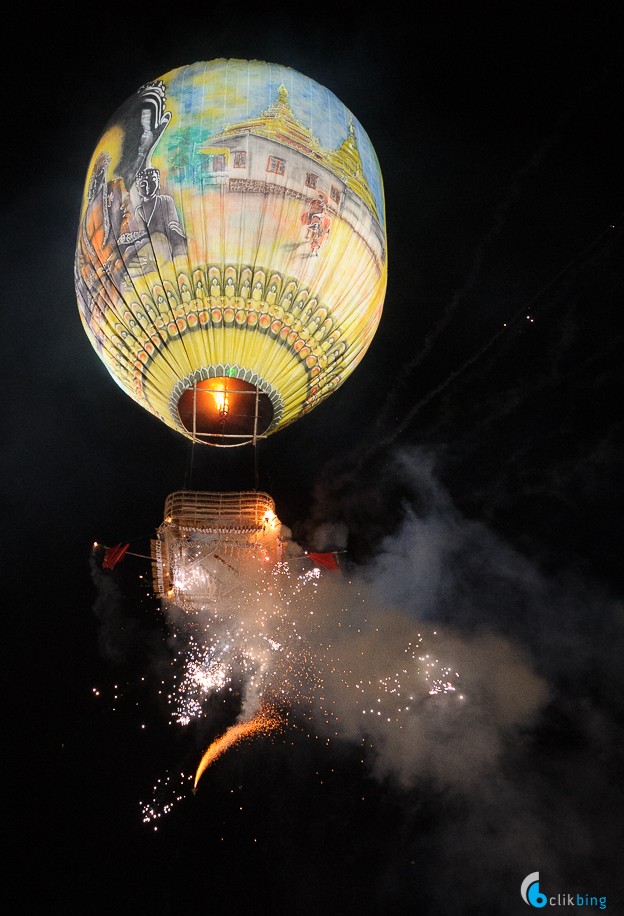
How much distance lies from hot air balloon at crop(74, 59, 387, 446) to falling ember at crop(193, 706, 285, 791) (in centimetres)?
455

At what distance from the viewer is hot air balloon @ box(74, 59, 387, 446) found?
285 inches

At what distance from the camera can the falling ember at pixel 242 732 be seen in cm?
1058

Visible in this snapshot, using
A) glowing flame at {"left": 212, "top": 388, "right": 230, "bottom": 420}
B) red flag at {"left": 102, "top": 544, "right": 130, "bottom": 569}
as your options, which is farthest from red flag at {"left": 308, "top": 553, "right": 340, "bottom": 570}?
red flag at {"left": 102, "top": 544, "right": 130, "bottom": 569}

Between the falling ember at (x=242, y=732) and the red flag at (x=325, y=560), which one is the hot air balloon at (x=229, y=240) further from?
the falling ember at (x=242, y=732)

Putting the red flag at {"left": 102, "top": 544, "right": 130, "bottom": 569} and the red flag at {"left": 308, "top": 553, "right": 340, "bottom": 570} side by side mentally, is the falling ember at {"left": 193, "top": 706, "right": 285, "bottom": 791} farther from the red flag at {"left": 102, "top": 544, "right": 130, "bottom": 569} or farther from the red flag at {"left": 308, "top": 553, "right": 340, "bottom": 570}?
the red flag at {"left": 102, "top": 544, "right": 130, "bottom": 569}

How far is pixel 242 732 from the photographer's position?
10656mm

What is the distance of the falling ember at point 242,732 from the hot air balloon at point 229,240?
4.55 meters

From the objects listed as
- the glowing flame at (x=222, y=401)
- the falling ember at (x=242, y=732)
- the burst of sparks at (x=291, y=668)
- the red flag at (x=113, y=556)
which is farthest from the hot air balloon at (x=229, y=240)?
the falling ember at (x=242, y=732)

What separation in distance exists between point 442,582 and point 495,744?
7.05 ft

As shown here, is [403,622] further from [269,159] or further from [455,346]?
[269,159]

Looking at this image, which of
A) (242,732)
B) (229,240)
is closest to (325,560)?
(242,732)

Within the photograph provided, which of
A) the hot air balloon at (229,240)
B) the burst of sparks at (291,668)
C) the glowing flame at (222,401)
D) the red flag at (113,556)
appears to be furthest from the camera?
the burst of sparks at (291,668)

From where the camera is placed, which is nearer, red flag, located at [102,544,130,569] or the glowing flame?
the glowing flame

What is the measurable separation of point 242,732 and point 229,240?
6548 mm
